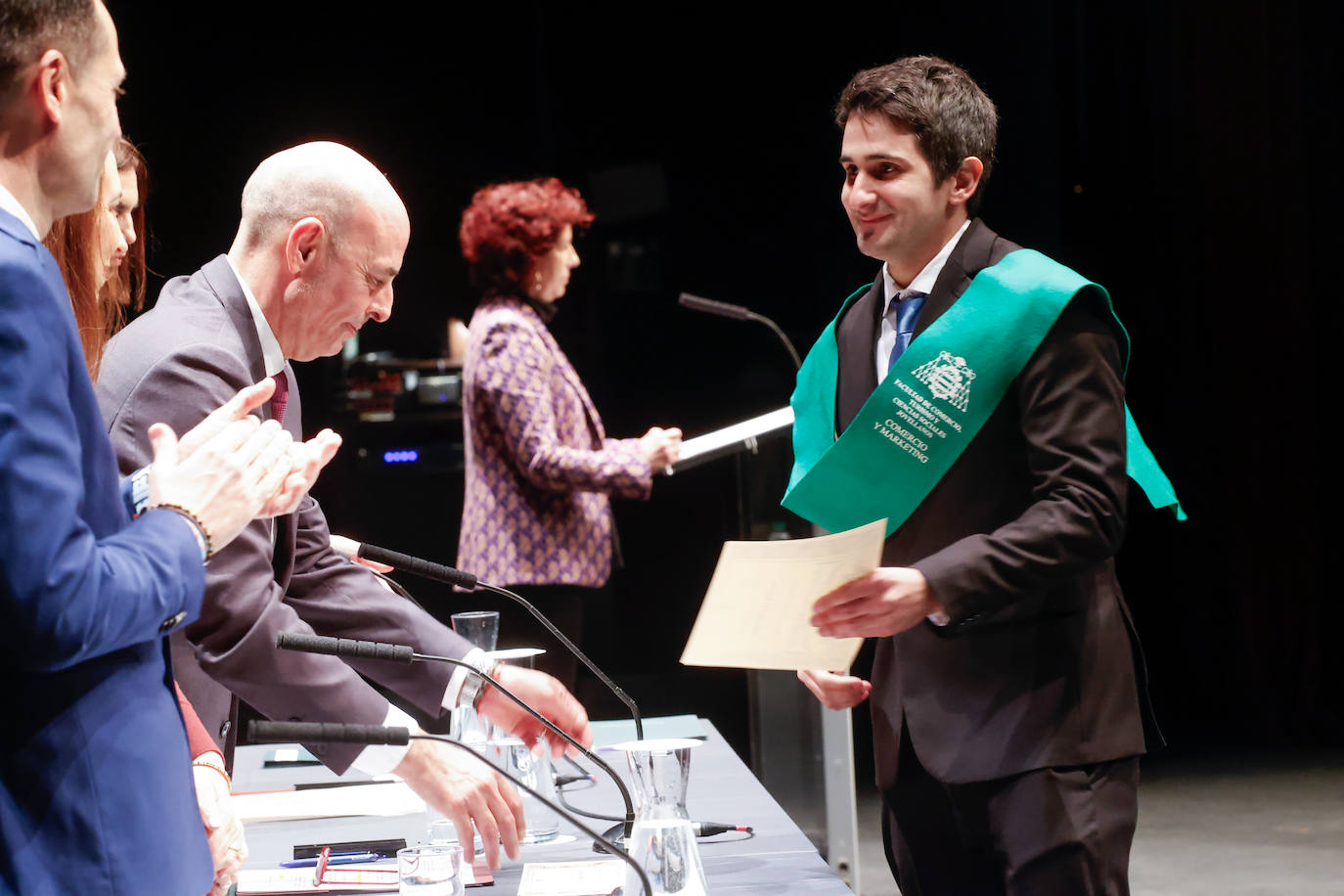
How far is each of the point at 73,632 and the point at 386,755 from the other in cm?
58

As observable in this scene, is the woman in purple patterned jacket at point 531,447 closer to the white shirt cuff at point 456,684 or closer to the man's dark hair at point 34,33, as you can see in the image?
the white shirt cuff at point 456,684

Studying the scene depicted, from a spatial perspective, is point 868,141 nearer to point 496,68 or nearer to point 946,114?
point 946,114

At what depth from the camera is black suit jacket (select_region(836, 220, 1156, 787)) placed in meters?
1.40

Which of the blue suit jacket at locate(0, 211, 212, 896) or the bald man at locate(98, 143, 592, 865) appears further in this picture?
the bald man at locate(98, 143, 592, 865)

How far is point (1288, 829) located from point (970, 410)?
108 inches

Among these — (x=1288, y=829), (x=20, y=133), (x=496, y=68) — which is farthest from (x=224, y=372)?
(x=496, y=68)

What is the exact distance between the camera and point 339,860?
1.42 meters

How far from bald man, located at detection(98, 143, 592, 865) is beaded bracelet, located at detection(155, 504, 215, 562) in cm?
42

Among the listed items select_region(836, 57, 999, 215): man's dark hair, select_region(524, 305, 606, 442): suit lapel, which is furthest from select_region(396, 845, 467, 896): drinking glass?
select_region(524, 305, 606, 442): suit lapel

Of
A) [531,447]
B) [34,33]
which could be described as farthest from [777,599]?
[531,447]

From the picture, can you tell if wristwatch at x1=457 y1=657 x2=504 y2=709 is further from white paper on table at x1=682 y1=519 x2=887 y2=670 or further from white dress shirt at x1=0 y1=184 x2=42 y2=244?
white dress shirt at x1=0 y1=184 x2=42 y2=244

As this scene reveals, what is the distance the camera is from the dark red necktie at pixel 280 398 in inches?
63.6

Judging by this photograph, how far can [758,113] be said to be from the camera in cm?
519

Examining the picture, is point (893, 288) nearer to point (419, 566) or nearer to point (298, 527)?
point (419, 566)
